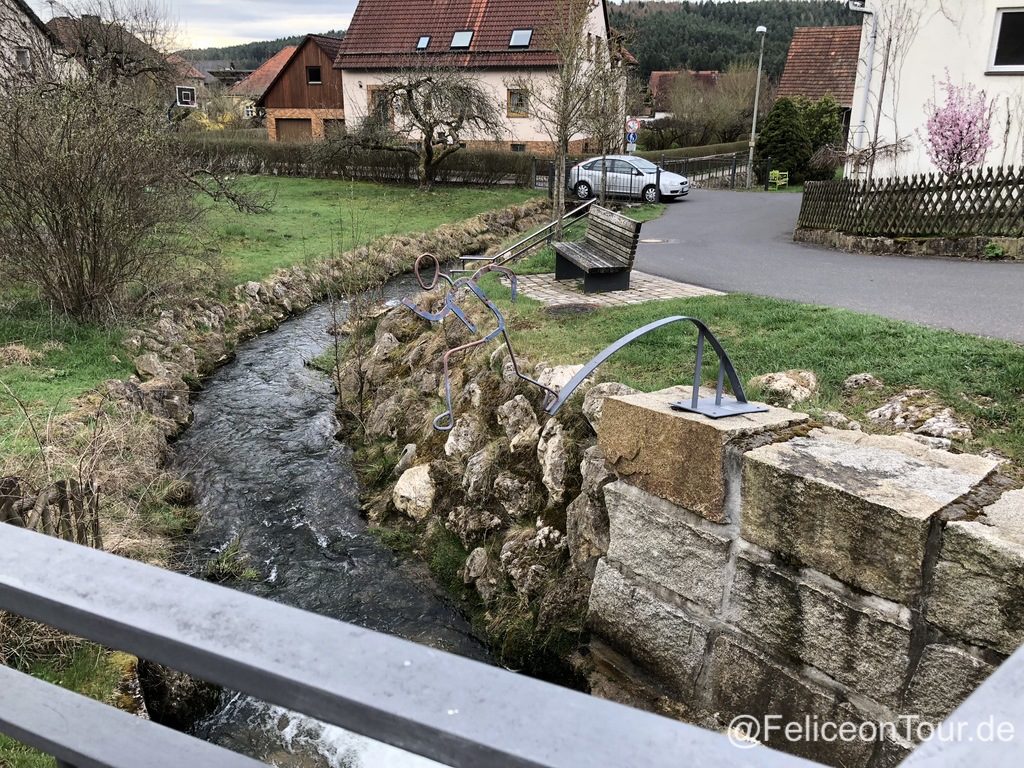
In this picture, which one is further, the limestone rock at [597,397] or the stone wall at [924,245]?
the stone wall at [924,245]

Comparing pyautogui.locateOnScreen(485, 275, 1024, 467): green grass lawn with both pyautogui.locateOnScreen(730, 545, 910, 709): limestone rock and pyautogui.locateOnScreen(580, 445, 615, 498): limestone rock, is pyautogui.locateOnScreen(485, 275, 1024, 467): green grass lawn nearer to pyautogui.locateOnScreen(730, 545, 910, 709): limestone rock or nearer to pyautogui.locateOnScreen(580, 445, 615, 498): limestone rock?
pyautogui.locateOnScreen(580, 445, 615, 498): limestone rock

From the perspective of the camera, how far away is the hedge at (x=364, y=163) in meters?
26.9

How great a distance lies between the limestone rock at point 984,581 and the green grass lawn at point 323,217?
10873 millimetres

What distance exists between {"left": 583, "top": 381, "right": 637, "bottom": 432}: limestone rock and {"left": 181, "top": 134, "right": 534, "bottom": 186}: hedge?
22.0 metres

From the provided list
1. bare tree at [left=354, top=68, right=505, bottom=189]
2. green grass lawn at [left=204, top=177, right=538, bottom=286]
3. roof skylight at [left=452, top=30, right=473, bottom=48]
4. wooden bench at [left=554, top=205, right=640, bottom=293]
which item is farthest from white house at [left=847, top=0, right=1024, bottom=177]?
roof skylight at [left=452, top=30, right=473, bottom=48]

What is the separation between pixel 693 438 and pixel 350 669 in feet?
10.7

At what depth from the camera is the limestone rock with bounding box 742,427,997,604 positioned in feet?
10.4

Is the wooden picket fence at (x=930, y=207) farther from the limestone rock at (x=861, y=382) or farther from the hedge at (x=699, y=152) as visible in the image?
the hedge at (x=699, y=152)

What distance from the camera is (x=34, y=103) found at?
8.89 meters

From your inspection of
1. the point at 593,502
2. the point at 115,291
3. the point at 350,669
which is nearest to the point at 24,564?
the point at 350,669

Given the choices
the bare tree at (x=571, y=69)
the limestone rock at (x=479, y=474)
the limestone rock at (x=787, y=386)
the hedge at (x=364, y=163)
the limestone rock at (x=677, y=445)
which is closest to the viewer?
the limestone rock at (x=677, y=445)

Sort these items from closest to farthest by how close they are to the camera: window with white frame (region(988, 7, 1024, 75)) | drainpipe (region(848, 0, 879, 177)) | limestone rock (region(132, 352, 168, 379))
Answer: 1. limestone rock (region(132, 352, 168, 379))
2. window with white frame (region(988, 7, 1024, 75))
3. drainpipe (region(848, 0, 879, 177))

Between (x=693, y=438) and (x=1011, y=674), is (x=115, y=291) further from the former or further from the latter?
(x=1011, y=674)

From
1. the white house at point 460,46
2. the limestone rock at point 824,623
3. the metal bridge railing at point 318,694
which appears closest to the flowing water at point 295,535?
the limestone rock at point 824,623
